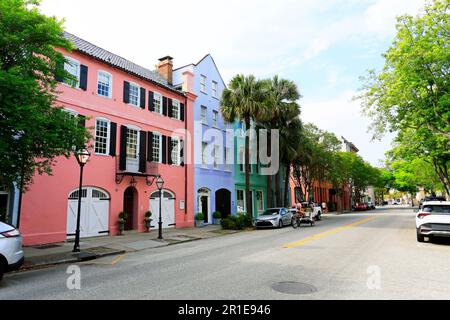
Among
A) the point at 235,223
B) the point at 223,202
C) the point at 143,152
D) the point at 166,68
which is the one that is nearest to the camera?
the point at 143,152

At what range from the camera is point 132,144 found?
19.0 metres

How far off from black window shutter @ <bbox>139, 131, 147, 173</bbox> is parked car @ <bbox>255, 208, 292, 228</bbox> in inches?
360

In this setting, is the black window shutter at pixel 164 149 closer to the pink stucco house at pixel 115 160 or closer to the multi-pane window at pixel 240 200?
the pink stucco house at pixel 115 160

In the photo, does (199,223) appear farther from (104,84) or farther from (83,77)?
(83,77)

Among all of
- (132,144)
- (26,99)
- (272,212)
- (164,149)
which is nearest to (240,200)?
(272,212)

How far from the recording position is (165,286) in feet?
20.4

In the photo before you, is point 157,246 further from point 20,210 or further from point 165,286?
point 165,286

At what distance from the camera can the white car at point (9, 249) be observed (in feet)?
22.5

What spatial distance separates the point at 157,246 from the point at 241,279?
8.11m

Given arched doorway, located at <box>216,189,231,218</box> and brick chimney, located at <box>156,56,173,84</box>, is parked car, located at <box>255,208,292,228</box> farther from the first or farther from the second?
brick chimney, located at <box>156,56,173,84</box>

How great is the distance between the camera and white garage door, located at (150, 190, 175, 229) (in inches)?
790

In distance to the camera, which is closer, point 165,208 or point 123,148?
point 123,148

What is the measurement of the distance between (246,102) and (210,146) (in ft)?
16.9
